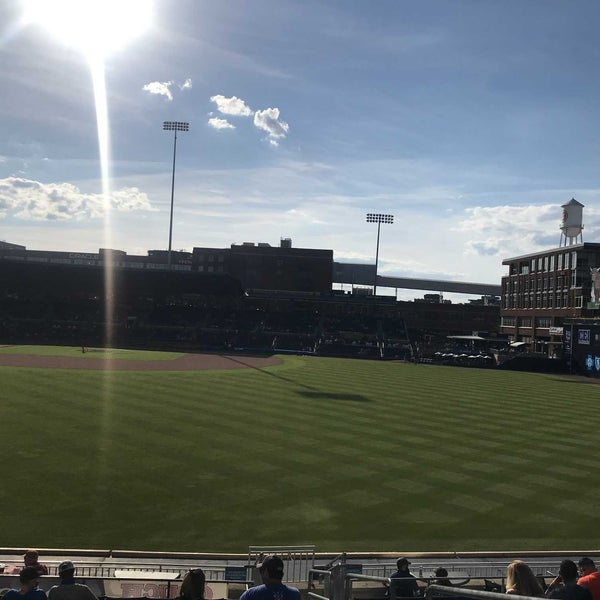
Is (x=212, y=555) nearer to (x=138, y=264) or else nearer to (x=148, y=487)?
(x=148, y=487)

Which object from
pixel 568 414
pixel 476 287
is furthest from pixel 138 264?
pixel 568 414

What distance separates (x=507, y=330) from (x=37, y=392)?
84041 millimetres

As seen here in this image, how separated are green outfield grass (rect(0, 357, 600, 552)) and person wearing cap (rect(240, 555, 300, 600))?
350 inches

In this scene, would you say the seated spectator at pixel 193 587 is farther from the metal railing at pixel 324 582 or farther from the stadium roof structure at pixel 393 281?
the stadium roof structure at pixel 393 281

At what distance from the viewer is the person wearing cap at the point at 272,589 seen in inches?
207

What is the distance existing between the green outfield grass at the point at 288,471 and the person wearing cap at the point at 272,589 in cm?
888

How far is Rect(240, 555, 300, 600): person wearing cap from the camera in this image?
17.3 feet

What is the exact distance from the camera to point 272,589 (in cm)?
530

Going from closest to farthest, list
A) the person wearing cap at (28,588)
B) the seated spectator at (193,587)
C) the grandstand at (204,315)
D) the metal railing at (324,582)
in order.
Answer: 1. the person wearing cap at (28,588)
2. the seated spectator at (193,587)
3. the metal railing at (324,582)
4. the grandstand at (204,315)

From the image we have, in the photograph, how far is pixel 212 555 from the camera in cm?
1267

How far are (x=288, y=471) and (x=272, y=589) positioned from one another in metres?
14.2

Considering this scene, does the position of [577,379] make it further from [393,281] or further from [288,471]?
[393,281]

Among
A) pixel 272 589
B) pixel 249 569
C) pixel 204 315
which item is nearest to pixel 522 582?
pixel 272 589

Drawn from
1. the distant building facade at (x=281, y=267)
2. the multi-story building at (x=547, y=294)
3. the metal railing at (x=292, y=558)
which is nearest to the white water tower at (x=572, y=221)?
the multi-story building at (x=547, y=294)
